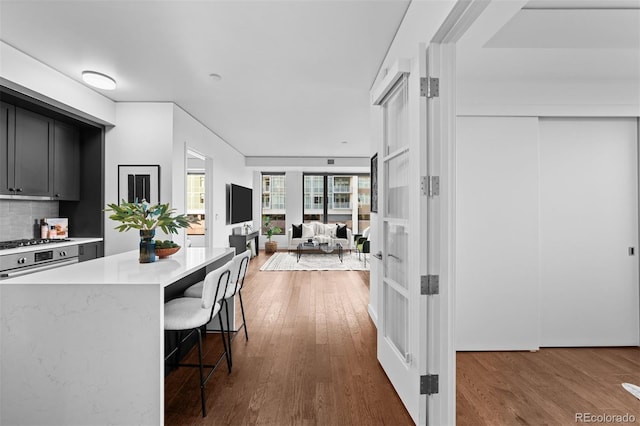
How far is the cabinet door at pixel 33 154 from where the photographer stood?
10.5 feet

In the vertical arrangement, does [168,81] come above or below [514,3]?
above

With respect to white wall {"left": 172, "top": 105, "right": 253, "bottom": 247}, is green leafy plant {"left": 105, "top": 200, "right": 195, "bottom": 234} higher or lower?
lower

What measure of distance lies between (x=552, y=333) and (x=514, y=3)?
9.05ft

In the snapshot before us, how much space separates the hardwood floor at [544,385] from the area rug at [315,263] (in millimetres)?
4016

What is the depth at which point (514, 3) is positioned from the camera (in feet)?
5.58

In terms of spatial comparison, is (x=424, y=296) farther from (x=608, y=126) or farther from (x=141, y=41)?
(x=141, y=41)

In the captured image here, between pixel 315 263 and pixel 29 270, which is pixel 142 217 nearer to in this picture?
pixel 29 270

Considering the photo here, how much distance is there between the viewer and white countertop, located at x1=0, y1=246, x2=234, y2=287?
68.6 inches

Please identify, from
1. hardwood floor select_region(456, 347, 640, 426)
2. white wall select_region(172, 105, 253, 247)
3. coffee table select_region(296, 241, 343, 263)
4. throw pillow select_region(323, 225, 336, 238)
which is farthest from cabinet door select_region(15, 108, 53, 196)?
throw pillow select_region(323, 225, 336, 238)

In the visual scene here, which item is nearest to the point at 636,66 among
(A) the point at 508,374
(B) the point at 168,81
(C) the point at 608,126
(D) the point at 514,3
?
(C) the point at 608,126

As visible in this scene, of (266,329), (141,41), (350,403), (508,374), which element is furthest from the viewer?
(266,329)

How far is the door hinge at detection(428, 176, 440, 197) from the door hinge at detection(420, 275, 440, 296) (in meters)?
0.46

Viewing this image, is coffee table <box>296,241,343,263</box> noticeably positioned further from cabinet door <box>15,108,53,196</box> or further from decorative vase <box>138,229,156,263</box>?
decorative vase <box>138,229,156,263</box>
